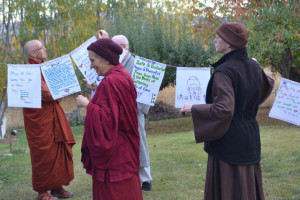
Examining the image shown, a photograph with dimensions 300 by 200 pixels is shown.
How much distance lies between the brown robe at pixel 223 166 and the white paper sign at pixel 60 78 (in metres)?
2.20

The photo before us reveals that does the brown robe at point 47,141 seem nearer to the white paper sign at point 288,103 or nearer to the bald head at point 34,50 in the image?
the bald head at point 34,50

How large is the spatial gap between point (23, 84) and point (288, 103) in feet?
11.6

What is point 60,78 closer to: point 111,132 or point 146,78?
point 146,78

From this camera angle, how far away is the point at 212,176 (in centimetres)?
346

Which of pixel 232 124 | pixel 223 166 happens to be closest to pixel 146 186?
pixel 223 166

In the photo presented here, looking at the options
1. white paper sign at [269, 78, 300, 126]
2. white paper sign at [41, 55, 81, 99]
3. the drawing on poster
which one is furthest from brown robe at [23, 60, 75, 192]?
white paper sign at [269, 78, 300, 126]

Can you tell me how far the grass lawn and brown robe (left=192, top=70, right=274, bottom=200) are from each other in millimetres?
2007

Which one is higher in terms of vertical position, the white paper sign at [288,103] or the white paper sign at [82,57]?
the white paper sign at [82,57]

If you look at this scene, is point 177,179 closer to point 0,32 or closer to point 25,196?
point 25,196

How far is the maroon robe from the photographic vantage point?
3.27 meters

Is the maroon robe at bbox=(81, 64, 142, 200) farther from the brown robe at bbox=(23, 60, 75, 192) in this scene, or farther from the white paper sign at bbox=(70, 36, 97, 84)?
the brown robe at bbox=(23, 60, 75, 192)

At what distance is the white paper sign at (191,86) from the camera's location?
5465 millimetres

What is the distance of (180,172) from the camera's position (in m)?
6.85

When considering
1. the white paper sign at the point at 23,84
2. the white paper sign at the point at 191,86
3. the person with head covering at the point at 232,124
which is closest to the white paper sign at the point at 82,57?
the white paper sign at the point at 23,84
